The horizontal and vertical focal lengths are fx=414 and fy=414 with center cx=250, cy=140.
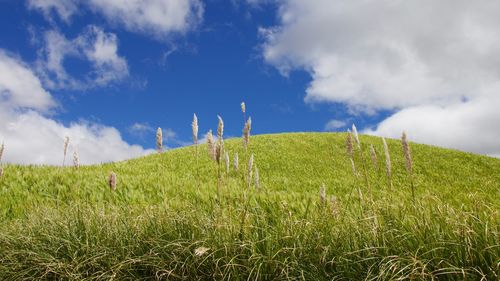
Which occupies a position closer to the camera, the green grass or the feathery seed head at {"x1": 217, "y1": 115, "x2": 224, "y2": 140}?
the green grass

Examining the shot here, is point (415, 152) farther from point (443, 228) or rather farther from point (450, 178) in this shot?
point (443, 228)

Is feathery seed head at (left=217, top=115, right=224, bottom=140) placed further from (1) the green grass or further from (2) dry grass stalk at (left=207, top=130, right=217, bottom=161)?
(1) the green grass

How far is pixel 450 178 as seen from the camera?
982 inches

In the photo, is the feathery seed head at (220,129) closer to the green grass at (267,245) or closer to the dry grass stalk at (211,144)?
the dry grass stalk at (211,144)

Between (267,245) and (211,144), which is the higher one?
(211,144)

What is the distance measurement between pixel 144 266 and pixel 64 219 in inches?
81.9

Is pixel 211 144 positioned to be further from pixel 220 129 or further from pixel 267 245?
pixel 267 245

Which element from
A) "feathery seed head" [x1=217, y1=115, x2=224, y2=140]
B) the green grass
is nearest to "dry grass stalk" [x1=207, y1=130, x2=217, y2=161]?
"feathery seed head" [x1=217, y1=115, x2=224, y2=140]

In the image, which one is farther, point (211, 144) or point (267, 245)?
point (211, 144)

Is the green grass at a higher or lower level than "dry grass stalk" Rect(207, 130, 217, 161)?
lower

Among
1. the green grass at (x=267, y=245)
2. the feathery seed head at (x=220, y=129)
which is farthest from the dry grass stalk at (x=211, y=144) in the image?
the green grass at (x=267, y=245)

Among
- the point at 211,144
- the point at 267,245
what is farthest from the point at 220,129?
the point at 267,245

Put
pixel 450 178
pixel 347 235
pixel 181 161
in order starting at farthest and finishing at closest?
pixel 181 161 → pixel 450 178 → pixel 347 235

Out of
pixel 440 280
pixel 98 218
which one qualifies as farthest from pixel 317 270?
pixel 98 218
